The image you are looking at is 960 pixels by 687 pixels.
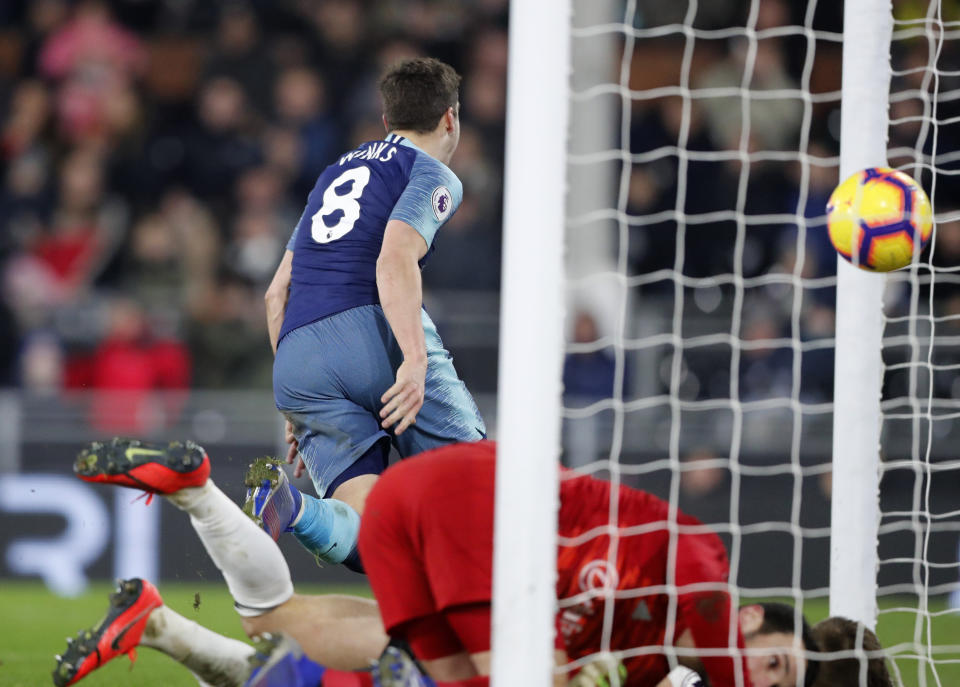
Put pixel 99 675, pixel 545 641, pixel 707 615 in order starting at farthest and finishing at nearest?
1. pixel 99 675
2. pixel 707 615
3. pixel 545 641

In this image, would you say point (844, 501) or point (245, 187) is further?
point (245, 187)

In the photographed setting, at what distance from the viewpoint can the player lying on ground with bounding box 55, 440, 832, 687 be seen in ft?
10.8

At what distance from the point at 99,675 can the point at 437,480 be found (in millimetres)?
2061

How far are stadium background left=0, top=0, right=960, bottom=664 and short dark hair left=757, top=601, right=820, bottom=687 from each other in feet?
10.9

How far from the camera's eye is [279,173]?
9555 millimetres

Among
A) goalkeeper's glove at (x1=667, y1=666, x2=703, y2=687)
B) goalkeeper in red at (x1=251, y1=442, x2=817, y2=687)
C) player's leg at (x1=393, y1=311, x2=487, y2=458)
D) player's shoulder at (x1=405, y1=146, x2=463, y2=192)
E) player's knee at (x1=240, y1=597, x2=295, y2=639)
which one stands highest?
player's shoulder at (x1=405, y1=146, x2=463, y2=192)

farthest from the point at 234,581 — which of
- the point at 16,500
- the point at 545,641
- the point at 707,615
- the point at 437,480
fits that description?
the point at 16,500

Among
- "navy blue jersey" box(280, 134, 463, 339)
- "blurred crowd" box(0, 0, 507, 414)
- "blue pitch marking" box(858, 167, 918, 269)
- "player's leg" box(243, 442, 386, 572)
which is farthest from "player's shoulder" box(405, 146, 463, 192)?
"blurred crowd" box(0, 0, 507, 414)

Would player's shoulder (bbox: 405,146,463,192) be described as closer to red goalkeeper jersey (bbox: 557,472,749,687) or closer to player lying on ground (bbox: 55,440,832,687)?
player lying on ground (bbox: 55,440,832,687)

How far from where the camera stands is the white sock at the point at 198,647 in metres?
3.54

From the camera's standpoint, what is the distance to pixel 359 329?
437 centimetres

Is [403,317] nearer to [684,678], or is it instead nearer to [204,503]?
[204,503]

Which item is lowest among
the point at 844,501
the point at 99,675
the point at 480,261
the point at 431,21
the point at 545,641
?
the point at 99,675

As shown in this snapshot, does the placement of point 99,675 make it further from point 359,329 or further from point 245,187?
point 245,187
